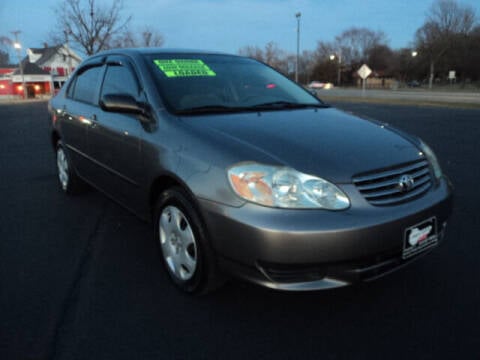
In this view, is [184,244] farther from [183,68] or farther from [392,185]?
[183,68]

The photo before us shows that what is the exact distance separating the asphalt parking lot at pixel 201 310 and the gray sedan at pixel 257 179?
0.91ft

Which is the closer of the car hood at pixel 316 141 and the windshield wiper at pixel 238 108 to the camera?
the car hood at pixel 316 141

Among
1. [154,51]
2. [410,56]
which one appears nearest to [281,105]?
[154,51]

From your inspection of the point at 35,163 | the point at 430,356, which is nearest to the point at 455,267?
the point at 430,356

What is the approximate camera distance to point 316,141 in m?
2.42

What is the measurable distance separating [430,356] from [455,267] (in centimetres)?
111

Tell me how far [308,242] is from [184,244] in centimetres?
90

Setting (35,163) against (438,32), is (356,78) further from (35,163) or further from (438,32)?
(35,163)

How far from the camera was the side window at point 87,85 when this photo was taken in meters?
3.84

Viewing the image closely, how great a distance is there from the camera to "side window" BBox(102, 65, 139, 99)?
315cm

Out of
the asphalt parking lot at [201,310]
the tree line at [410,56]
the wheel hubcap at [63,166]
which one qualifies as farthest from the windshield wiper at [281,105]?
the tree line at [410,56]

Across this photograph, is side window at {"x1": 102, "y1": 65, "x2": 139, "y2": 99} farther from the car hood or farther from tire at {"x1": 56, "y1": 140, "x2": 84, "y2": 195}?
tire at {"x1": 56, "y1": 140, "x2": 84, "y2": 195}

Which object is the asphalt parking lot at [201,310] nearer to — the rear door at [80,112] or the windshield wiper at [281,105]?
the rear door at [80,112]

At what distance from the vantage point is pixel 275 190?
2064 millimetres
